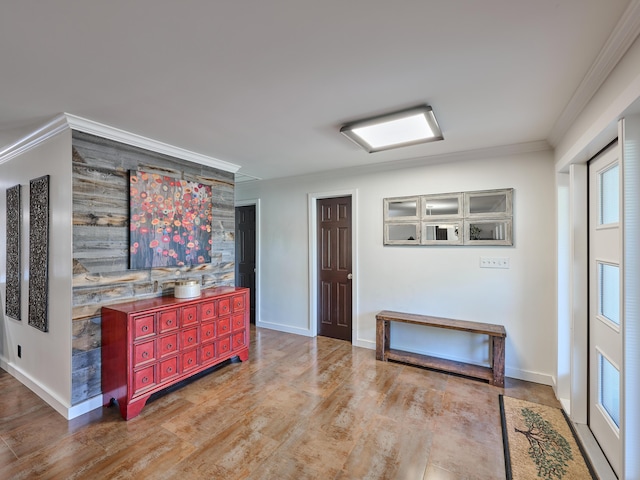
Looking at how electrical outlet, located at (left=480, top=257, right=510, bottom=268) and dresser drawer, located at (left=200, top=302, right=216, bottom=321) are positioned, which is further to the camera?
electrical outlet, located at (left=480, top=257, right=510, bottom=268)

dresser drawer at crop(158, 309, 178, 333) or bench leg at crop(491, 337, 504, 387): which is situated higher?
dresser drawer at crop(158, 309, 178, 333)

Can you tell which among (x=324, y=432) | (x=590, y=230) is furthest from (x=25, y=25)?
(x=590, y=230)

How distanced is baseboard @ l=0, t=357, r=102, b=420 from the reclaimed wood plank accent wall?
6 centimetres

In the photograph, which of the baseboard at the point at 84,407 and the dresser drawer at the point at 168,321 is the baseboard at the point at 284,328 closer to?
the dresser drawer at the point at 168,321

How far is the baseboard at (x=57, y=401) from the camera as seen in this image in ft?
7.63

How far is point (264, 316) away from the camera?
15.6 ft

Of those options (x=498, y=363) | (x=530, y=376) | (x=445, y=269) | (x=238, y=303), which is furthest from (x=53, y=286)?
(x=530, y=376)

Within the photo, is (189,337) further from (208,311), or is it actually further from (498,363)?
(498,363)

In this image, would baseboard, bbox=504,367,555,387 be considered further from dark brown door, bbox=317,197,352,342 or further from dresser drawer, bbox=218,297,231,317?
dresser drawer, bbox=218,297,231,317

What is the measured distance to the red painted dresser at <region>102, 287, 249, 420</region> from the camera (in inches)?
90.8

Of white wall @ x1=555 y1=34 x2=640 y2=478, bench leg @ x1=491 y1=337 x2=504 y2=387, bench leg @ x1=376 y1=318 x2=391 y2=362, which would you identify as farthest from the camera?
bench leg @ x1=376 y1=318 x2=391 y2=362

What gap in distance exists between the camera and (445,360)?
130 inches

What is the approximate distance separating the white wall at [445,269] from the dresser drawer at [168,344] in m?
2.05

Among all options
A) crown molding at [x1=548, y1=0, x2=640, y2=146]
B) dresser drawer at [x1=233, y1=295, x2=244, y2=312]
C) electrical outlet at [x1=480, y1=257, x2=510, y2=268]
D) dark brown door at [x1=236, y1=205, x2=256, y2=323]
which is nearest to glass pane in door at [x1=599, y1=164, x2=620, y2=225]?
crown molding at [x1=548, y1=0, x2=640, y2=146]
